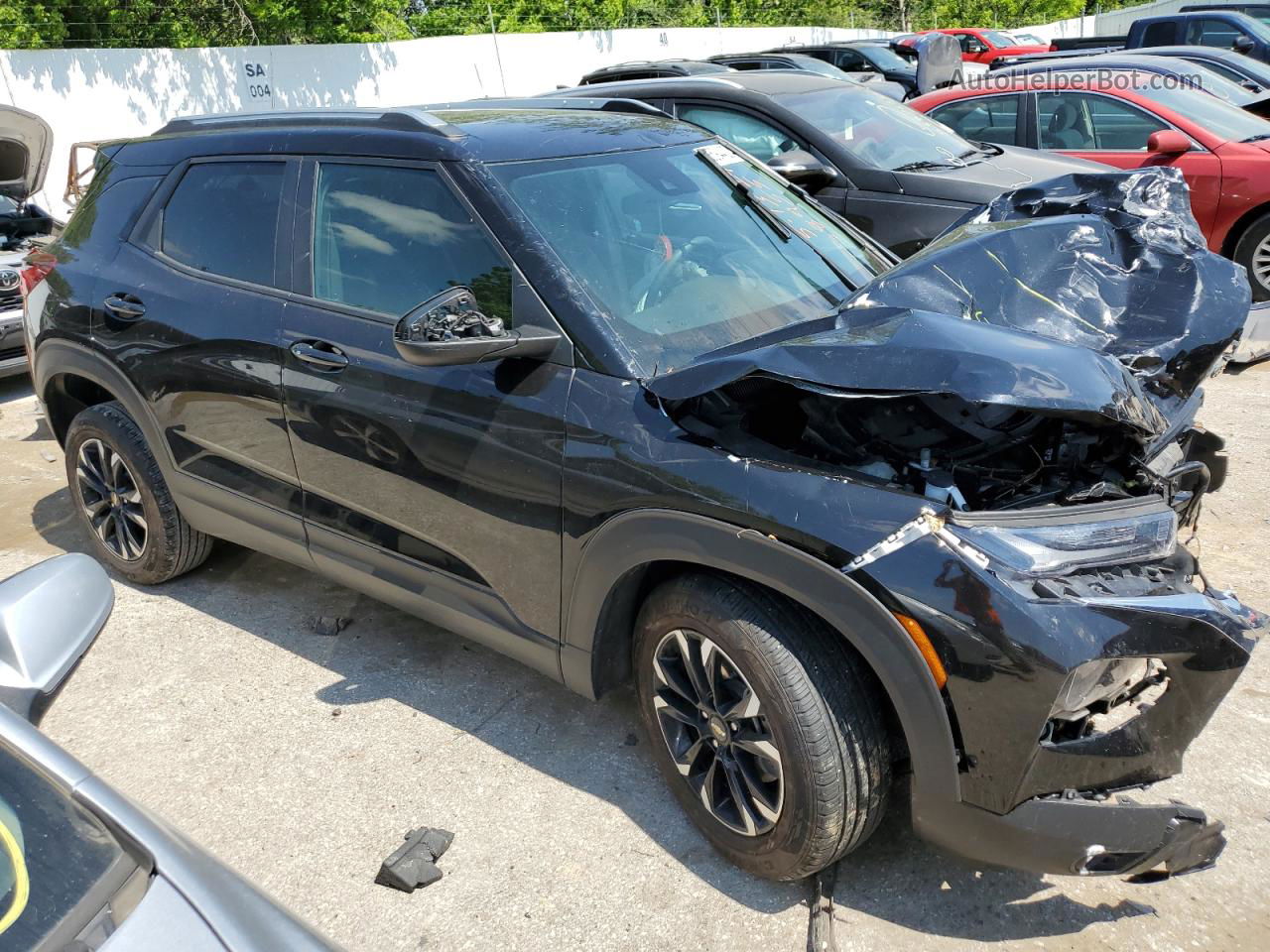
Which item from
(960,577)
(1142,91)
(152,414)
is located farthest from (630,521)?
(1142,91)

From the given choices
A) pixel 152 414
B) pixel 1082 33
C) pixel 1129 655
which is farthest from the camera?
pixel 1082 33

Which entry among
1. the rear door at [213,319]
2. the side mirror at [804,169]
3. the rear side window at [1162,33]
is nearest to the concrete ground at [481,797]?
the rear door at [213,319]

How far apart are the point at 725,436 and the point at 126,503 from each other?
A: 2.92 m

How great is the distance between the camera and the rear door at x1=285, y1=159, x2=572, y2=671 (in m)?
3.03

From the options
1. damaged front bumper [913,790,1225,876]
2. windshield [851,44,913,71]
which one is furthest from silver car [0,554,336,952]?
windshield [851,44,913,71]

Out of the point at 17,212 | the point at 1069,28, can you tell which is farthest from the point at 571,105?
the point at 1069,28

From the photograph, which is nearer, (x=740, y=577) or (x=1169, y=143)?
(x=740, y=577)

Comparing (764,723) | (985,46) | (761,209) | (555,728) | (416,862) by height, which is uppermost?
(761,209)

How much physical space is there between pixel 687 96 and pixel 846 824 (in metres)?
5.65

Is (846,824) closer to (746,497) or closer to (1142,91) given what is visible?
(746,497)

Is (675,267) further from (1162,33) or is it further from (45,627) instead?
(1162,33)

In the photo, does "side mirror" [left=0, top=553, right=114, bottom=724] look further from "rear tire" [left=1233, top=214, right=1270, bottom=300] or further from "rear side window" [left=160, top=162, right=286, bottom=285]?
"rear tire" [left=1233, top=214, right=1270, bottom=300]

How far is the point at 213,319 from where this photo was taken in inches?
150

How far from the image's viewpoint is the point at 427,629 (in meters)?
4.18
